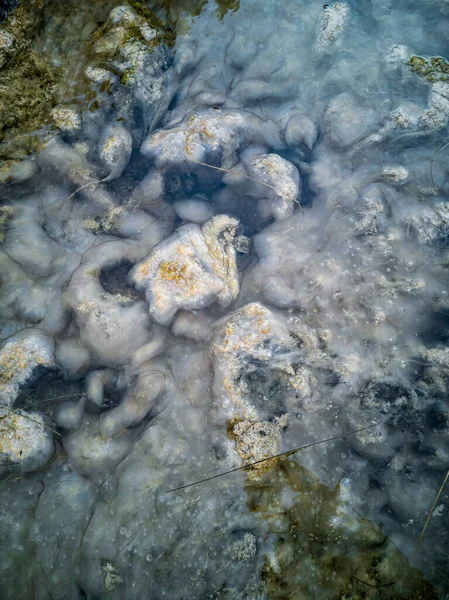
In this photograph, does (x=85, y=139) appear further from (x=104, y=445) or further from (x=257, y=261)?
(x=104, y=445)

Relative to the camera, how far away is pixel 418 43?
340cm

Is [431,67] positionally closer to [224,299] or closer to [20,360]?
[224,299]

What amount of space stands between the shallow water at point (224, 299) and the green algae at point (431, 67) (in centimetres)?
2

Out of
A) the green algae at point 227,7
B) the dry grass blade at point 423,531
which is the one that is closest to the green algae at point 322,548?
the dry grass blade at point 423,531

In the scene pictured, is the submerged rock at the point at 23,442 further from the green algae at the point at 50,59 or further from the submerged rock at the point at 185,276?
the green algae at the point at 50,59

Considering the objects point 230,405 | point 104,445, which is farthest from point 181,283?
point 104,445

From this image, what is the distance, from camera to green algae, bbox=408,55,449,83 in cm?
333

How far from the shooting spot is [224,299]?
2.90 meters

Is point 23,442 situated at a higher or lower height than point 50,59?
lower

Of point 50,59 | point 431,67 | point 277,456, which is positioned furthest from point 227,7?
point 277,456

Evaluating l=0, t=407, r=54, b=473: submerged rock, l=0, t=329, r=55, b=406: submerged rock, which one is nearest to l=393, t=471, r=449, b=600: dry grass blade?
l=0, t=407, r=54, b=473: submerged rock

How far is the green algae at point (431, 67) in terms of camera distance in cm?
333

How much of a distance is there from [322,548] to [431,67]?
4.02m

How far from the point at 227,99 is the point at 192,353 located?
7.52 feet
